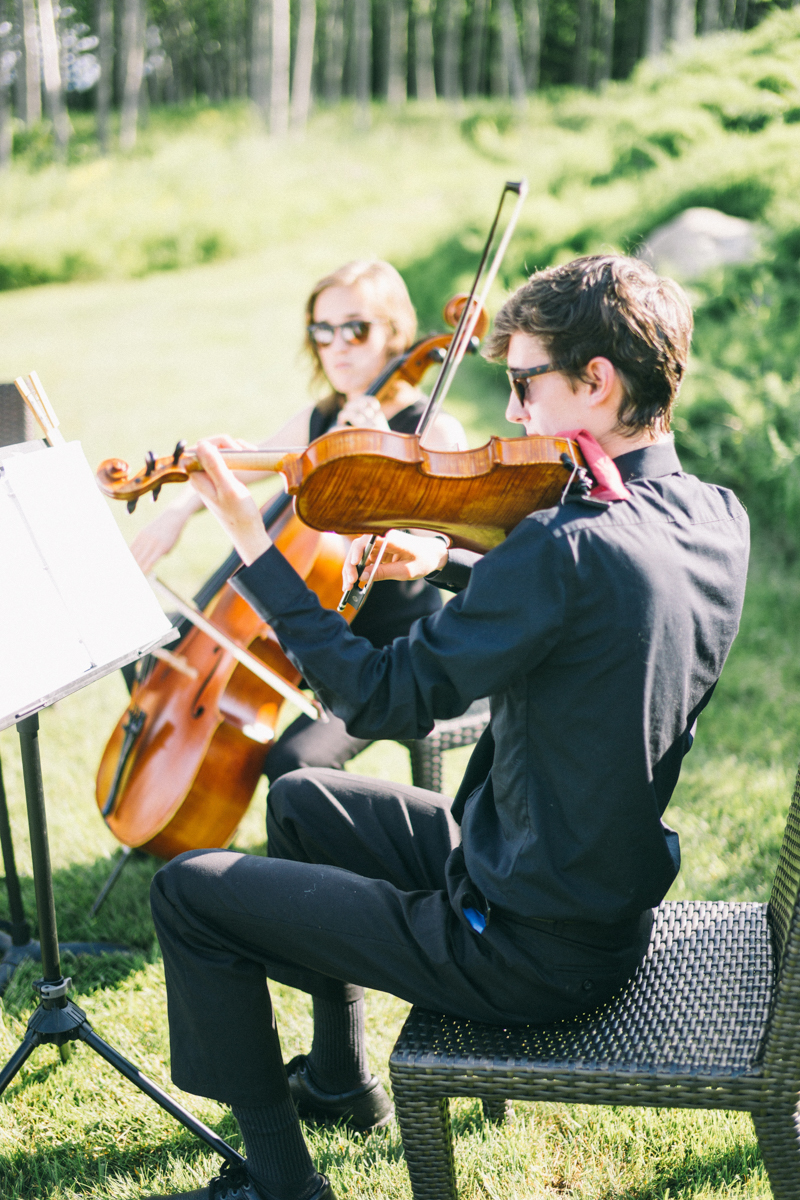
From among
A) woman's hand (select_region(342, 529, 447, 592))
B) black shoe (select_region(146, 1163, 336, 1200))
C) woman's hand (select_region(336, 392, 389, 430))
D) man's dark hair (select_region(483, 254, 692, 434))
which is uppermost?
man's dark hair (select_region(483, 254, 692, 434))

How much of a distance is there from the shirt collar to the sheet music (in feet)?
2.84

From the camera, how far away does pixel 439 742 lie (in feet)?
8.39

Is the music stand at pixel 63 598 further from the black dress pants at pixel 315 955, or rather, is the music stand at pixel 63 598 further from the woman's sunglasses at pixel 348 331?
the woman's sunglasses at pixel 348 331

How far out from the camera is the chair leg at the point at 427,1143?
55.7 inches

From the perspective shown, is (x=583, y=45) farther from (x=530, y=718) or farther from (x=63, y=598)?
(x=530, y=718)

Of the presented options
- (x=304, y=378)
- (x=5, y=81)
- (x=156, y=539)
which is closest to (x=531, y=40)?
(x=5, y=81)

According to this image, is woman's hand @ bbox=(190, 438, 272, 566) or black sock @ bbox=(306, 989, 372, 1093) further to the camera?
black sock @ bbox=(306, 989, 372, 1093)

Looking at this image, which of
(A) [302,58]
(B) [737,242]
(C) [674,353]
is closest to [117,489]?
(C) [674,353]

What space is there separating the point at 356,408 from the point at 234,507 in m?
1.17

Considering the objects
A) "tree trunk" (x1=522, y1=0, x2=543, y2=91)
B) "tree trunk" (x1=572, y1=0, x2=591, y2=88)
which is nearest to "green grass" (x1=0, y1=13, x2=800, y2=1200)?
"tree trunk" (x1=522, y1=0, x2=543, y2=91)

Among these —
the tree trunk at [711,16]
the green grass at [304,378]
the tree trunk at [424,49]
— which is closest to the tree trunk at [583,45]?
the tree trunk at [424,49]

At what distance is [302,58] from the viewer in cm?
2219

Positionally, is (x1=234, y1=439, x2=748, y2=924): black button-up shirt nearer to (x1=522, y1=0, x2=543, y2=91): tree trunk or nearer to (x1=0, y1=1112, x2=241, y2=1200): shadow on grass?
(x1=0, y1=1112, x2=241, y2=1200): shadow on grass

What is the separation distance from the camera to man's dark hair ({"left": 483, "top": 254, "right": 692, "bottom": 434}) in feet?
4.58
